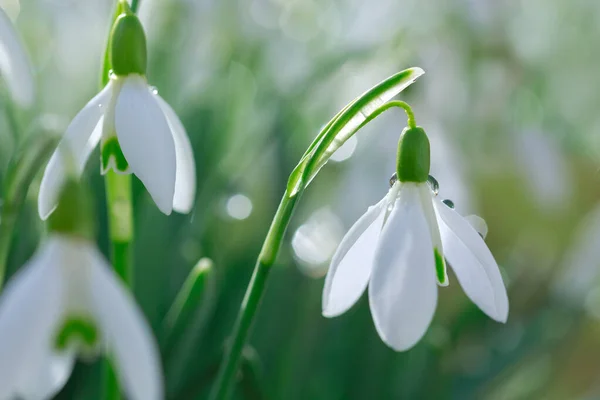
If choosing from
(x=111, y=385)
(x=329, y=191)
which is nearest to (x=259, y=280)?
(x=111, y=385)

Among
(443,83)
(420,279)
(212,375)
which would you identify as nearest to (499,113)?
(443,83)

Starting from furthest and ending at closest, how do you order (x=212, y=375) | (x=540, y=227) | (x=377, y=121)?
(x=540, y=227) → (x=377, y=121) → (x=212, y=375)

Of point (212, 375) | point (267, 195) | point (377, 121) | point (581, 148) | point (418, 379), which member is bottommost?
point (212, 375)

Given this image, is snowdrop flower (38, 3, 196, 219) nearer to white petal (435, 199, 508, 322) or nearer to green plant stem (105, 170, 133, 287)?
green plant stem (105, 170, 133, 287)

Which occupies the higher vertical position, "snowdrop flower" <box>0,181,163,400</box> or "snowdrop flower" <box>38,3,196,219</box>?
"snowdrop flower" <box>38,3,196,219</box>

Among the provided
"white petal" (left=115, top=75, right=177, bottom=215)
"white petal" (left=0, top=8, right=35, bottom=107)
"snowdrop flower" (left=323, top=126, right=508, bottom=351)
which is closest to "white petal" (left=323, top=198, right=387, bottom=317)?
"snowdrop flower" (left=323, top=126, right=508, bottom=351)

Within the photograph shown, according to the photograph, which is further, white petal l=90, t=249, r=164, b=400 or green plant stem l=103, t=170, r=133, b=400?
green plant stem l=103, t=170, r=133, b=400

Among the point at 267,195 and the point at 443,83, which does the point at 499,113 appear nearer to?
the point at 443,83

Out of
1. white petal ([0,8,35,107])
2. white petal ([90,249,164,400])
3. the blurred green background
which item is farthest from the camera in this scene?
the blurred green background
